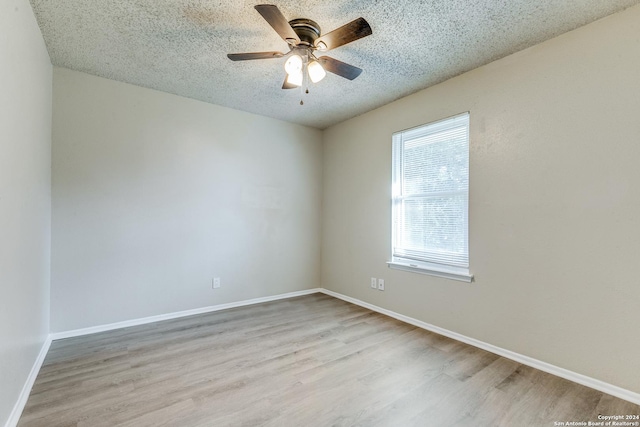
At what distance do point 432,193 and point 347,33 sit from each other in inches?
72.7

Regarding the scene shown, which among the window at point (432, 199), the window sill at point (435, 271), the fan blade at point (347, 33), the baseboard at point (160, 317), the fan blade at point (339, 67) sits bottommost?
the baseboard at point (160, 317)

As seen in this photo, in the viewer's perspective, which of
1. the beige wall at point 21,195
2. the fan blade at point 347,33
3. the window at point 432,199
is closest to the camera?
the beige wall at point 21,195

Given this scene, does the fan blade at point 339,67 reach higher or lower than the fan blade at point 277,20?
lower

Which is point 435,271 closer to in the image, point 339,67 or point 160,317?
point 339,67

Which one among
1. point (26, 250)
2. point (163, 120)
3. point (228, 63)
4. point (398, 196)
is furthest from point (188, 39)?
point (398, 196)

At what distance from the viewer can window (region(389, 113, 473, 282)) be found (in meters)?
2.76

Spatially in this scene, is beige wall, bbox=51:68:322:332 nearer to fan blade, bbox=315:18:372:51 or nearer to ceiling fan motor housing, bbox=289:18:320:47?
ceiling fan motor housing, bbox=289:18:320:47

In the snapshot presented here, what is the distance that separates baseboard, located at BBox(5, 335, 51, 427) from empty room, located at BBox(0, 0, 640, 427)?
0.03 meters

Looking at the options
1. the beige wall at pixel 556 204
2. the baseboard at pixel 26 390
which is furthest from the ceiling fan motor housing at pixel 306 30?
the baseboard at pixel 26 390

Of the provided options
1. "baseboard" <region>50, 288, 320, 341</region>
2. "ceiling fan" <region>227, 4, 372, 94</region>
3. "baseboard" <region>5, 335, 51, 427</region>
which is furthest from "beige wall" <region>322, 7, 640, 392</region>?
"baseboard" <region>5, 335, 51, 427</region>

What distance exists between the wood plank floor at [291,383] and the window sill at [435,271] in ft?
1.91

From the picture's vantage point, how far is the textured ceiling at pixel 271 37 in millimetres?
1877

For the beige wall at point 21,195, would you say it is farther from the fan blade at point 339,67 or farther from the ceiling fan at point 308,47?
the fan blade at point 339,67

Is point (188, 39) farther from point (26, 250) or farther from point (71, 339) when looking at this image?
point (71, 339)
